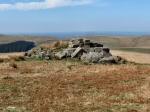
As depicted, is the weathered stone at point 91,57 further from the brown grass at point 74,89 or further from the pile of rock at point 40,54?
the brown grass at point 74,89

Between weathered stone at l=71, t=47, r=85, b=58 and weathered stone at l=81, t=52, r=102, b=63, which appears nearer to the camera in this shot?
weathered stone at l=81, t=52, r=102, b=63

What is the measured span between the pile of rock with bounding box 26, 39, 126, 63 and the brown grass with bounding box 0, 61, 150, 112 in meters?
6.52

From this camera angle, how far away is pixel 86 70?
1416 inches

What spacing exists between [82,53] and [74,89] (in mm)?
20835

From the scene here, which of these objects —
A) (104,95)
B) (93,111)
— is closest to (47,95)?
(104,95)

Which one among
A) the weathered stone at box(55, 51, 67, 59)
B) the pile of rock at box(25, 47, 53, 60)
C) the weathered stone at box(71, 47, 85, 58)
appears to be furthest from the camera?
the pile of rock at box(25, 47, 53, 60)

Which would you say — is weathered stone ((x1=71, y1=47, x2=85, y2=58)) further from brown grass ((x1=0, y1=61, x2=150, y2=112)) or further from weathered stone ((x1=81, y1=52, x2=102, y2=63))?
brown grass ((x1=0, y1=61, x2=150, y2=112))

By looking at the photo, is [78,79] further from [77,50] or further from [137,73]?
[77,50]

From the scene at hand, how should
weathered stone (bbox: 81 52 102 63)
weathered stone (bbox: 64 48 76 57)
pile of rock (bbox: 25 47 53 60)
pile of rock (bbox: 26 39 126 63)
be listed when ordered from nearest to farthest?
1. weathered stone (bbox: 81 52 102 63)
2. pile of rock (bbox: 26 39 126 63)
3. pile of rock (bbox: 25 47 53 60)
4. weathered stone (bbox: 64 48 76 57)

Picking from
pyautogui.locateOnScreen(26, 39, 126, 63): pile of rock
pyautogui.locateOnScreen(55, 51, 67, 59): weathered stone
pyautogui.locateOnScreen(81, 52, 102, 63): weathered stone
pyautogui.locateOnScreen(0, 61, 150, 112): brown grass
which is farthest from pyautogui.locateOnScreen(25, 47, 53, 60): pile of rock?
pyautogui.locateOnScreen(0, 61, 150, 112): brown grass

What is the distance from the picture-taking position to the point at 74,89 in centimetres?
2694

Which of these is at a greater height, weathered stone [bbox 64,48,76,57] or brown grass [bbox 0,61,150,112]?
weathered stone [bbox 64,48,76,57]

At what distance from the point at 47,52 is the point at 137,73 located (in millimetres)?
18264

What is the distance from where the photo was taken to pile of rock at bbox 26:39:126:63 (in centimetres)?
4469
